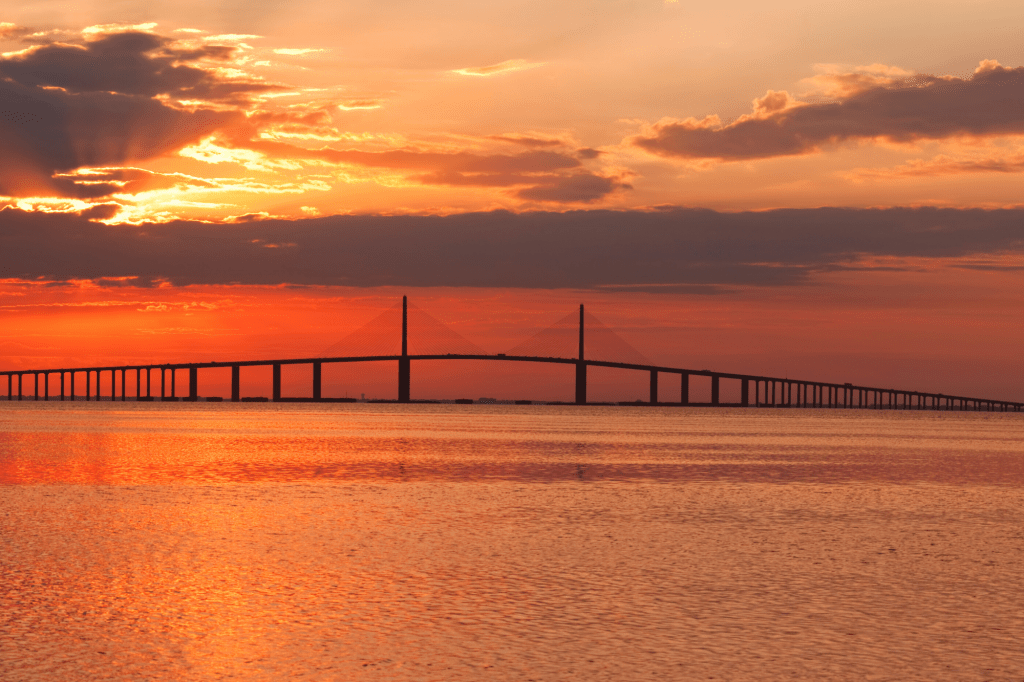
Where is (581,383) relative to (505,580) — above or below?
below

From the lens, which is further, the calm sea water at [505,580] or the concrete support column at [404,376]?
the concrete support column at [404,376]

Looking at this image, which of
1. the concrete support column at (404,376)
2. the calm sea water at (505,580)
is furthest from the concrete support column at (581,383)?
the calm sea water at (505,580)

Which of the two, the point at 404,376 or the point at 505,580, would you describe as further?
the point at 404,376

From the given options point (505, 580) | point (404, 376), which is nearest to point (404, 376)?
point (404, 376)

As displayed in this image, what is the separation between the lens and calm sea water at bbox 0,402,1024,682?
32.7 ft

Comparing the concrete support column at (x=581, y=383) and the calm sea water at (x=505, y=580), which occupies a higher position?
the calm sea water at (x=505, y=580)

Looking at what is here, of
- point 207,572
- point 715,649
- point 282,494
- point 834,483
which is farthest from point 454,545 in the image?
point 834,483

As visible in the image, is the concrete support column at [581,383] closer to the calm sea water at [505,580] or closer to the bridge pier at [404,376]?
the bridge pier at [404,376]

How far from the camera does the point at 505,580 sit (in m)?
14.2

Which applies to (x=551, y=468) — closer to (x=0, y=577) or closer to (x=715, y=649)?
(x=0, y=577)

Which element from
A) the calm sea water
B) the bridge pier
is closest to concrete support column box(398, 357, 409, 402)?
the bridge pier

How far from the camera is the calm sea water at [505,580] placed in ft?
32.7

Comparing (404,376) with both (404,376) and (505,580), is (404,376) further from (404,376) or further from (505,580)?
(505,580)

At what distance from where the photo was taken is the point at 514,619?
11.7m
